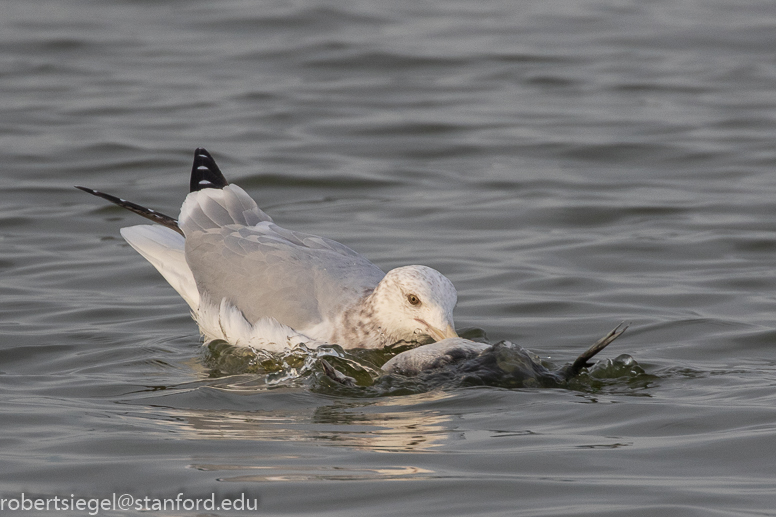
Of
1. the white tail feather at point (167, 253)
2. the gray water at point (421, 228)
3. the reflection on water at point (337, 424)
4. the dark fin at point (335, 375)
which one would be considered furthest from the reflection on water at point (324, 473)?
the white tail feather at point (167, 253)

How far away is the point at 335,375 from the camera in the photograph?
18.4 ft

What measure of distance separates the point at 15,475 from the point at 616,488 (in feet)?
7.25

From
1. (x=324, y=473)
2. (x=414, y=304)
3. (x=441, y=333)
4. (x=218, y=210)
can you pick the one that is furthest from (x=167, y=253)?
(x=324, y=473)

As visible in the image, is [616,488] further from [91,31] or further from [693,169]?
[91,31]

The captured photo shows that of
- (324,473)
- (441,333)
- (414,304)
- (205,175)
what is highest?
(205,175)

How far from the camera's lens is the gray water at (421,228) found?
4551 millimetres

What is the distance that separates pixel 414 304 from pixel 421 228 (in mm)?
Answer: 3155

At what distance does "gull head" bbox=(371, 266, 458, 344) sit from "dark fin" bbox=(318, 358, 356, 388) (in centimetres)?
64

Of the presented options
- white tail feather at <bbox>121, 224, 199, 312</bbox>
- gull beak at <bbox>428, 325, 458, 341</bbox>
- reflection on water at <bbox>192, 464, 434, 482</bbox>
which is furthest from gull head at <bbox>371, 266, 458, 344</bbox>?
reflection on water at <bbox>192, 464, 434, 482</bbox>

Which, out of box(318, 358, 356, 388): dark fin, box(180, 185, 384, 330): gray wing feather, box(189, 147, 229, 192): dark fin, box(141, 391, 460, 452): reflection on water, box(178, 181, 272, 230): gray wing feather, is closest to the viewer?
box(141, 391, 460, 452): reflection on water

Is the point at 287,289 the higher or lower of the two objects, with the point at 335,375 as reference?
higher

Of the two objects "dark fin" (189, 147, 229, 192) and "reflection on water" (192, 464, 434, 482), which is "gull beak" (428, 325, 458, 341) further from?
"dark fin" (189, 147, 229, 192)

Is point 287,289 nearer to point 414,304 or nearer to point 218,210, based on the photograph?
point 414,304

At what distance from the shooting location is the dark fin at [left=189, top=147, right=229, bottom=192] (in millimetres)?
7578
